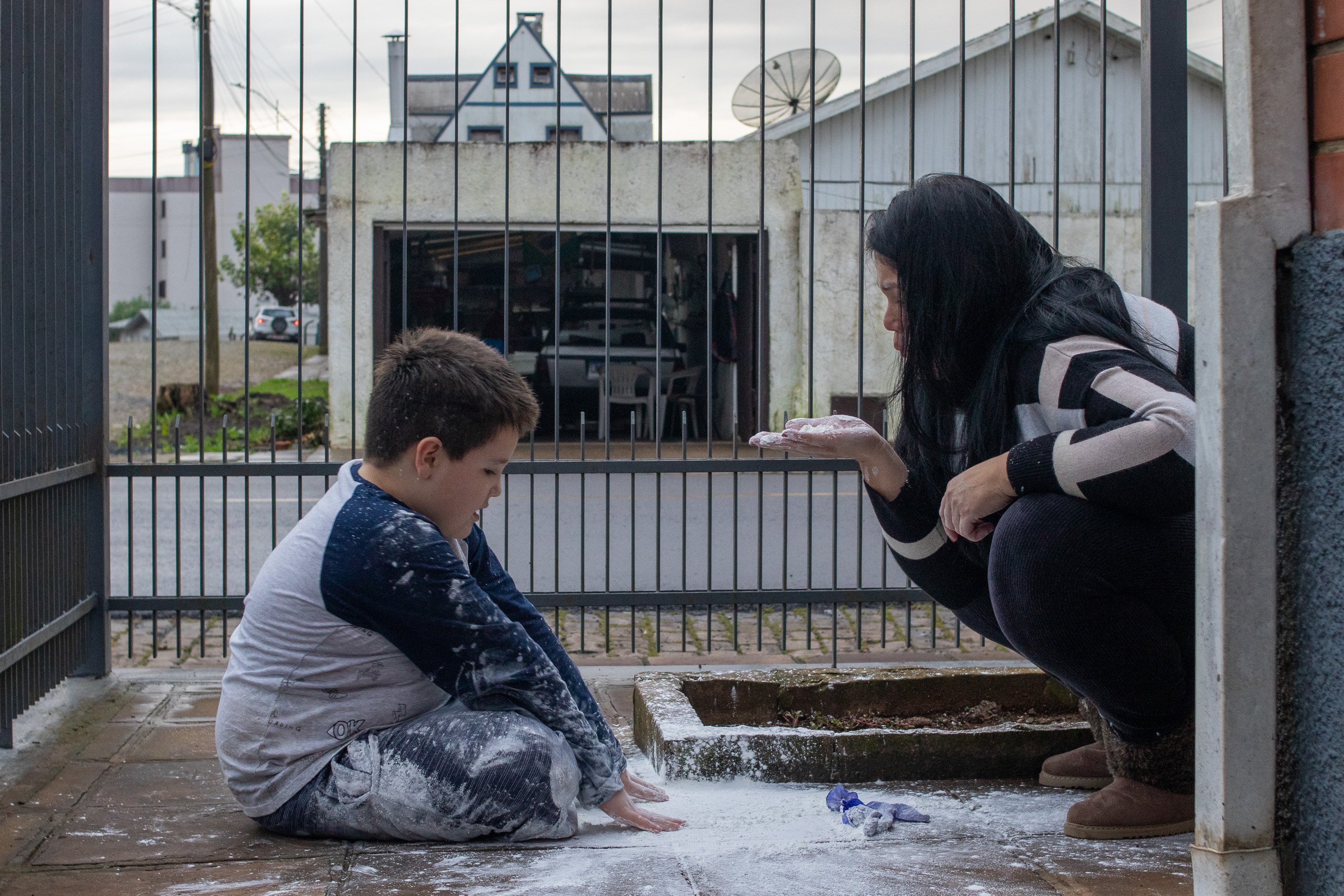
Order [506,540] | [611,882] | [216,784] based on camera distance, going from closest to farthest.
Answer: [611,882]
[216,784]
[506,540]

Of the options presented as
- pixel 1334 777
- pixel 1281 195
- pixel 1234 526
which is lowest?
pixel 1334 777

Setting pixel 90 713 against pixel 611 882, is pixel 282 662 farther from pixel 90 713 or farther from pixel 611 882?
pixel 90 713

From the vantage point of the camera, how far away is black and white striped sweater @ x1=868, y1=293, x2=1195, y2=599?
2.37 metres

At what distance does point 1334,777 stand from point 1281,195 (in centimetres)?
86

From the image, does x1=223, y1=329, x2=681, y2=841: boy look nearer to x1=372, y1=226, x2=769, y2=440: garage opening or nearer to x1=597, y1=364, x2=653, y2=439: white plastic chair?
x1=597, y1=364, x2=653, y2=439: white plastic chair

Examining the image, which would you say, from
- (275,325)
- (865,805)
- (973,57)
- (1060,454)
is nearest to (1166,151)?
(1060,454)

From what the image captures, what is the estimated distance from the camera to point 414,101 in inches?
1131

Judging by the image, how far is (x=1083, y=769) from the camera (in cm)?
299

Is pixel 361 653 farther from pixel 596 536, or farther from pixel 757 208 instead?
pixel 757 208

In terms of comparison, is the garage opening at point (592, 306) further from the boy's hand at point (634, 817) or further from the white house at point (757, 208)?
the boy's hand at point (634, 817)

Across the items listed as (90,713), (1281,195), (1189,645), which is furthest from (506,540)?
(1281,195)

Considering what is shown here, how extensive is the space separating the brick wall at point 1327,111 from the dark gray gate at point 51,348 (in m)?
A: 3.10

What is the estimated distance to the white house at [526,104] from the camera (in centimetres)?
2239

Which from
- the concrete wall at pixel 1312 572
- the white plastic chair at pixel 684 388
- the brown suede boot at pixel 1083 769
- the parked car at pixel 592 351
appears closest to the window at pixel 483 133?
the parked car at pixel 592 351
